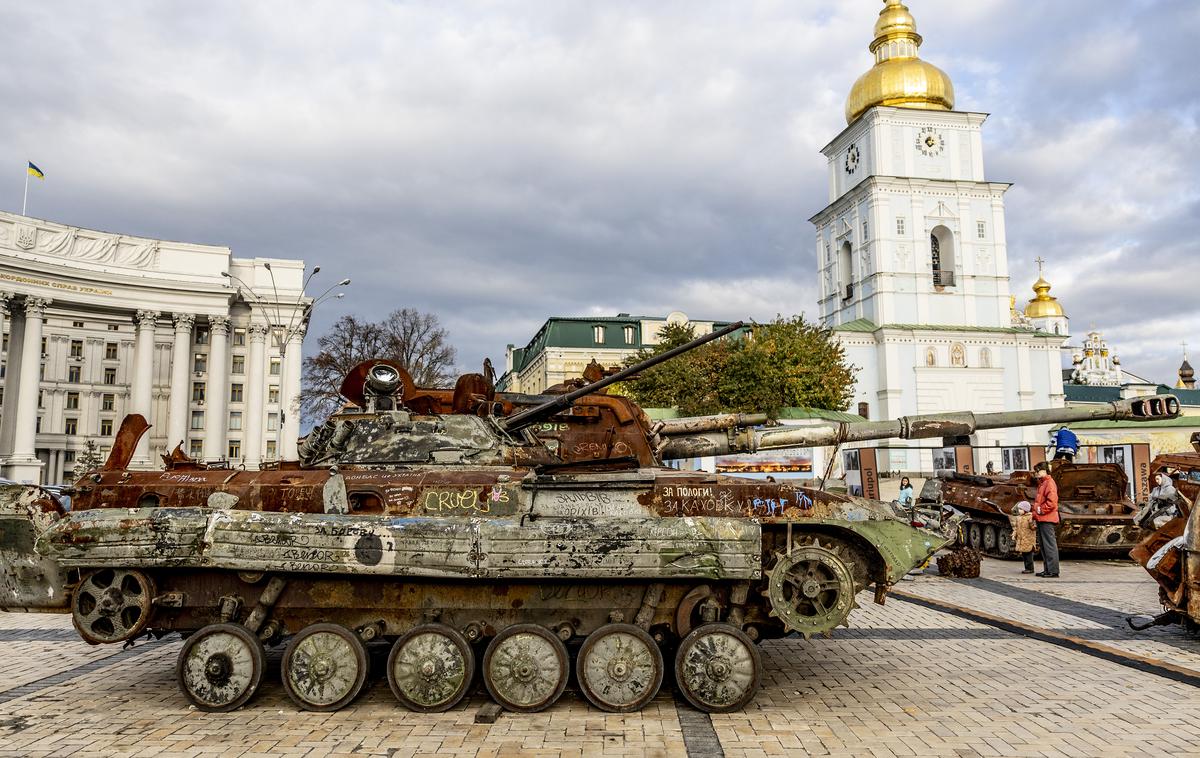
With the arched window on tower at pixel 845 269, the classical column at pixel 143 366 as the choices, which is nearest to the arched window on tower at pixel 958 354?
the arched window on tower at pixel 845 269

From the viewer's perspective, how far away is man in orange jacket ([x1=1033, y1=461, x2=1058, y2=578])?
13680mm

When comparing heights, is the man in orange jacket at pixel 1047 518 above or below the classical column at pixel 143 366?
below

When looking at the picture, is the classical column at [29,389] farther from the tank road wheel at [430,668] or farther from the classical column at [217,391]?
the tank road wheel at [430,668]

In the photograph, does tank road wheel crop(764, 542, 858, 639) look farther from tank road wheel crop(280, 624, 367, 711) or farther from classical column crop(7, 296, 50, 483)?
classical column crop(7, 296, 50, 483)

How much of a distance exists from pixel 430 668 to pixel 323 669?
2.76 ft

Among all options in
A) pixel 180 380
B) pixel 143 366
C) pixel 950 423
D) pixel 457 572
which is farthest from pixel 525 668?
pixel 143 366

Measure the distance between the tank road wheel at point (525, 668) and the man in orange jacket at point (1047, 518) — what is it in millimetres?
10532

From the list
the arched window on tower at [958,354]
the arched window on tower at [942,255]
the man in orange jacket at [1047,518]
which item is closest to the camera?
the man in orange jacket at [1047,518]

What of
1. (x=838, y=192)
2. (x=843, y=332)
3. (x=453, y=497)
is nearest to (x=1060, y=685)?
(x=453, y=497)

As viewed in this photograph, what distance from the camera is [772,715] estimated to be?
6.40 m

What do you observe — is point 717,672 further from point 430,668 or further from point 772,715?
point 430,668

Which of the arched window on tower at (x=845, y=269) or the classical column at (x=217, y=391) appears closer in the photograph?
the arched window on tower at (x=845, y=269)

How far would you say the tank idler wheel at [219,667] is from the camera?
252 inches

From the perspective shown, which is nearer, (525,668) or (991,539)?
(525,668)
